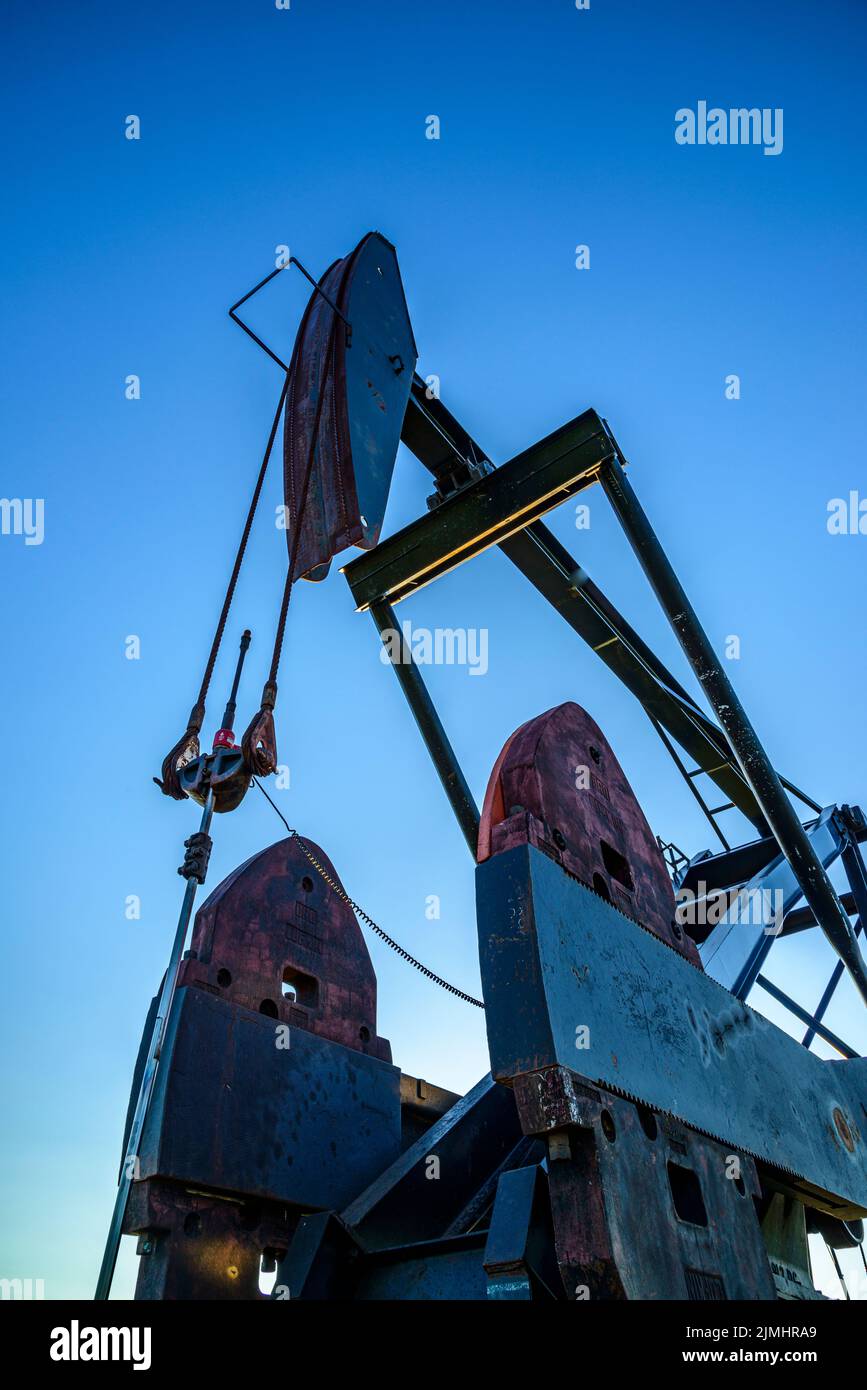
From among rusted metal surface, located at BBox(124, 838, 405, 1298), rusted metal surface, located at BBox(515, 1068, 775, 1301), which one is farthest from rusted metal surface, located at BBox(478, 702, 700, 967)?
rusted metal surface, located at BBox(124, 838, 405, 1298)

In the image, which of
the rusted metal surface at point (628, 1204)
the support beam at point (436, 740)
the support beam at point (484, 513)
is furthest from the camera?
the support beam at point (436, 740)

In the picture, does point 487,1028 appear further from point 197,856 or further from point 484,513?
point 484,513

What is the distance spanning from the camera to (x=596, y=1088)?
322 cm

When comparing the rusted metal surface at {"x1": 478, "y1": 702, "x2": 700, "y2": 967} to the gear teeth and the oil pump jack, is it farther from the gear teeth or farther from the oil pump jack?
the gear teeth

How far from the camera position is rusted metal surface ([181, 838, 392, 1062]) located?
549 centimetres

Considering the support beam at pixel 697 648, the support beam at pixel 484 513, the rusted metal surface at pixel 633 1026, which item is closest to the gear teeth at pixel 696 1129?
the rusted metal surface at pixel 633 1026

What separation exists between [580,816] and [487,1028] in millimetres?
1396

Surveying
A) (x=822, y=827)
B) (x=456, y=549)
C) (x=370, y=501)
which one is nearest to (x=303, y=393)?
(x=370, y=501)

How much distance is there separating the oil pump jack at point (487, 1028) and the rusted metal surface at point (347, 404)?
2 centimetres

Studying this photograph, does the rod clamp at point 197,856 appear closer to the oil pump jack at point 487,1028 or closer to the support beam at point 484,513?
the oil pump jack at point 487,1028

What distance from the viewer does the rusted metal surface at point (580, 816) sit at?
399 cm

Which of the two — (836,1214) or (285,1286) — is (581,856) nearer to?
(285,1286)
